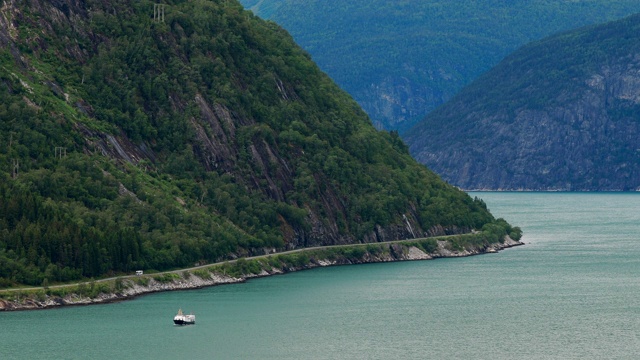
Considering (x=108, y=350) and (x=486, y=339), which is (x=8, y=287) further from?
(x=486, y=339)

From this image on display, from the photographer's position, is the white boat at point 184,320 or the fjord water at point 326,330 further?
the white boat at point 184,320

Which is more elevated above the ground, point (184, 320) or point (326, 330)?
point (184, 320)

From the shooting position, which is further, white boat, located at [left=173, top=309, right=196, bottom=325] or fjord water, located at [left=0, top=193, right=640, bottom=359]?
white boat, located at [left=173, top=309, right=196, bottom=325]

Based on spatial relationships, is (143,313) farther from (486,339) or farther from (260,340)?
(486,339)

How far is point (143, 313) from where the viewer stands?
601ft

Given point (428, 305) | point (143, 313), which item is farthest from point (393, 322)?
point (143, 313)

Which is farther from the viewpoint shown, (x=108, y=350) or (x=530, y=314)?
(x=530, y=314)

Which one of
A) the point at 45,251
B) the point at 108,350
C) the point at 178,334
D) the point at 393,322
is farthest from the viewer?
the point at 45,251

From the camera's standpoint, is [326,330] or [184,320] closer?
[326,330]

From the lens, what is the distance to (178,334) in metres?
167

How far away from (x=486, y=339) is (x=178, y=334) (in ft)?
115

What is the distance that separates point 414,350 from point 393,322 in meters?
23.5

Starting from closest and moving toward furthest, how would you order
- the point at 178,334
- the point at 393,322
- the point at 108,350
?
1. the point at 108,350
2. the point at 178,334
3. the point at 393,322

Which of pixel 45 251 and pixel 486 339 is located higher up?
pixel 45 251
